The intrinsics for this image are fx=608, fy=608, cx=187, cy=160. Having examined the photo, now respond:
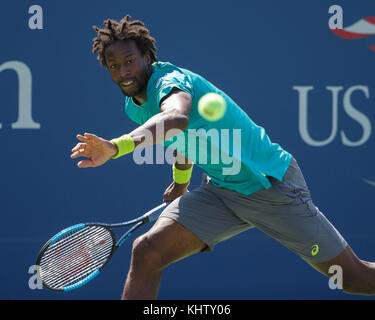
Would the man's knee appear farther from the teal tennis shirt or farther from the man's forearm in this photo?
the man's forearm

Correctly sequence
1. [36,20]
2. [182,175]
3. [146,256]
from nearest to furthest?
[146,256], [182,175], [36,20]

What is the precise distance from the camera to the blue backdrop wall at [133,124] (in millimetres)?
4445

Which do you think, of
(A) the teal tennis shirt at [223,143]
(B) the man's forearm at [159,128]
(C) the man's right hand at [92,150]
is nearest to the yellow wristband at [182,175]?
(A) the teal tennis shirt at [223,143]

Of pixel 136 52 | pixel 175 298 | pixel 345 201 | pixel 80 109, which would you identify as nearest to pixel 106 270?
pixel 175 298

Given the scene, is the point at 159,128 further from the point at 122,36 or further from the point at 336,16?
the point at 336,16

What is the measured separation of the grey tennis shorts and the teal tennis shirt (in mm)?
58

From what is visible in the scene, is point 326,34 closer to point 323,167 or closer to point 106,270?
point 323,167

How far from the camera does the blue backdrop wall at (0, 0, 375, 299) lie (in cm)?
445

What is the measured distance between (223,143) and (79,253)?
103 cm

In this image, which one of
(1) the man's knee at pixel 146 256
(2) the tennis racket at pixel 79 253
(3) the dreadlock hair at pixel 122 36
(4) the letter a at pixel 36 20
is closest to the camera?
(1) the man's knee at pixel 146 256

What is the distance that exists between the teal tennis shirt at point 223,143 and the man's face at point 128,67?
0.07 meters

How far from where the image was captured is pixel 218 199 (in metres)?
3.04

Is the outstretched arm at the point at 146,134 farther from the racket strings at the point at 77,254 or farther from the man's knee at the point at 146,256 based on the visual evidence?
the racket strings at the point at 77,254

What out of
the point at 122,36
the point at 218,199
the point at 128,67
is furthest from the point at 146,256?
the point at 122,36
